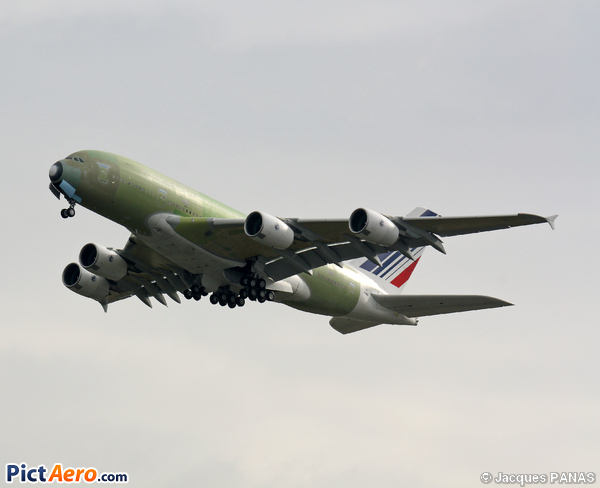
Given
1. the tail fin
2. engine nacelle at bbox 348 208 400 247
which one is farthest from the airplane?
the tail fin

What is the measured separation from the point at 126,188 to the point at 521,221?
14.8 metres

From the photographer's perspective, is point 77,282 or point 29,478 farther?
point 77,282

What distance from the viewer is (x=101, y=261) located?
37.2m

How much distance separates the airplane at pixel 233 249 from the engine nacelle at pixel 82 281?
0.05 metres

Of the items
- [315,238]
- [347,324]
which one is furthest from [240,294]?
[347,324]

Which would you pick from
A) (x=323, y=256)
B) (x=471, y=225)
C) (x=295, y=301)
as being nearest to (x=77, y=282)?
(x=295, y=301)

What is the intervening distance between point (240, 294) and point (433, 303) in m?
9.11

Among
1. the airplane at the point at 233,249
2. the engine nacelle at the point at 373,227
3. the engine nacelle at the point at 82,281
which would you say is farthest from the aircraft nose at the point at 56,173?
the engine nacelle at the point at 373,227

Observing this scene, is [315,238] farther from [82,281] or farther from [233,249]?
[82,281]

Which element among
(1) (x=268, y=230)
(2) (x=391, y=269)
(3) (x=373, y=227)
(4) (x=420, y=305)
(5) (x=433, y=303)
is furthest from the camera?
(2) (x=391, y=269)

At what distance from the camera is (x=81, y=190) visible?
31328 mm

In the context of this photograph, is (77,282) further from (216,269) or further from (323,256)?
(323,256)

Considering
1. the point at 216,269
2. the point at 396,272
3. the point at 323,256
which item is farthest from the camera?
the point at 396,272

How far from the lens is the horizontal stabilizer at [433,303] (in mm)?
36531
